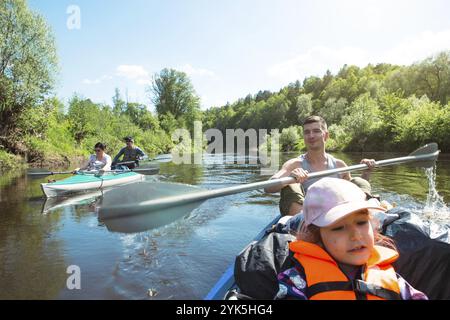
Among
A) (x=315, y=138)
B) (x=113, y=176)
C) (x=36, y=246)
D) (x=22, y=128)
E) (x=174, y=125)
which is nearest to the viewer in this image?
(x=315, y=138)

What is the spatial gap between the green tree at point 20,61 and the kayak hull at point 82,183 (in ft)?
33.6

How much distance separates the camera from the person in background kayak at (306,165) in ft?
10.6

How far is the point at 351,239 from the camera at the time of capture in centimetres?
150

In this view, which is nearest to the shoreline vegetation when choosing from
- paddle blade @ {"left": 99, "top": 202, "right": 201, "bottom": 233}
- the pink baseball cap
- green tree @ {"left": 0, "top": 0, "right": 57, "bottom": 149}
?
green tree @ {"left": 0, "top": 0, "right": 57, "bottom": 149}

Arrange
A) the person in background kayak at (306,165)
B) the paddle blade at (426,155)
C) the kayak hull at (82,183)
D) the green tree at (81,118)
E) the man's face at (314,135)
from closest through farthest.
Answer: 1. the person in background kayak at (306,165)
2. the man's face at (314,135)
3. the paddle blade at (426,155)
4. the kayak hull at (82,183)
5. the green tree at (81,118)

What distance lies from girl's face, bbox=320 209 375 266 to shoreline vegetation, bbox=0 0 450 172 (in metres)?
16.5

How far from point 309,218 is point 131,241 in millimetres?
3545

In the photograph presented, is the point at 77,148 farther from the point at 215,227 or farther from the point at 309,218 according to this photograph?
the point at 309,218

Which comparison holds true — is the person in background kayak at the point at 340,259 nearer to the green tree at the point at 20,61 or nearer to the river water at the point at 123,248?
the river water at the point at 123,248

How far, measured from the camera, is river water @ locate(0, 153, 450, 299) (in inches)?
129

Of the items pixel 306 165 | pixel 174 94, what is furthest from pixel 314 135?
pixel 174 94

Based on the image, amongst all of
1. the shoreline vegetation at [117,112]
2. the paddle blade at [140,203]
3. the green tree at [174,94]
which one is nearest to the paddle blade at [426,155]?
the paddle blade at [140,203]

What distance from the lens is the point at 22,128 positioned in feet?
53.9
